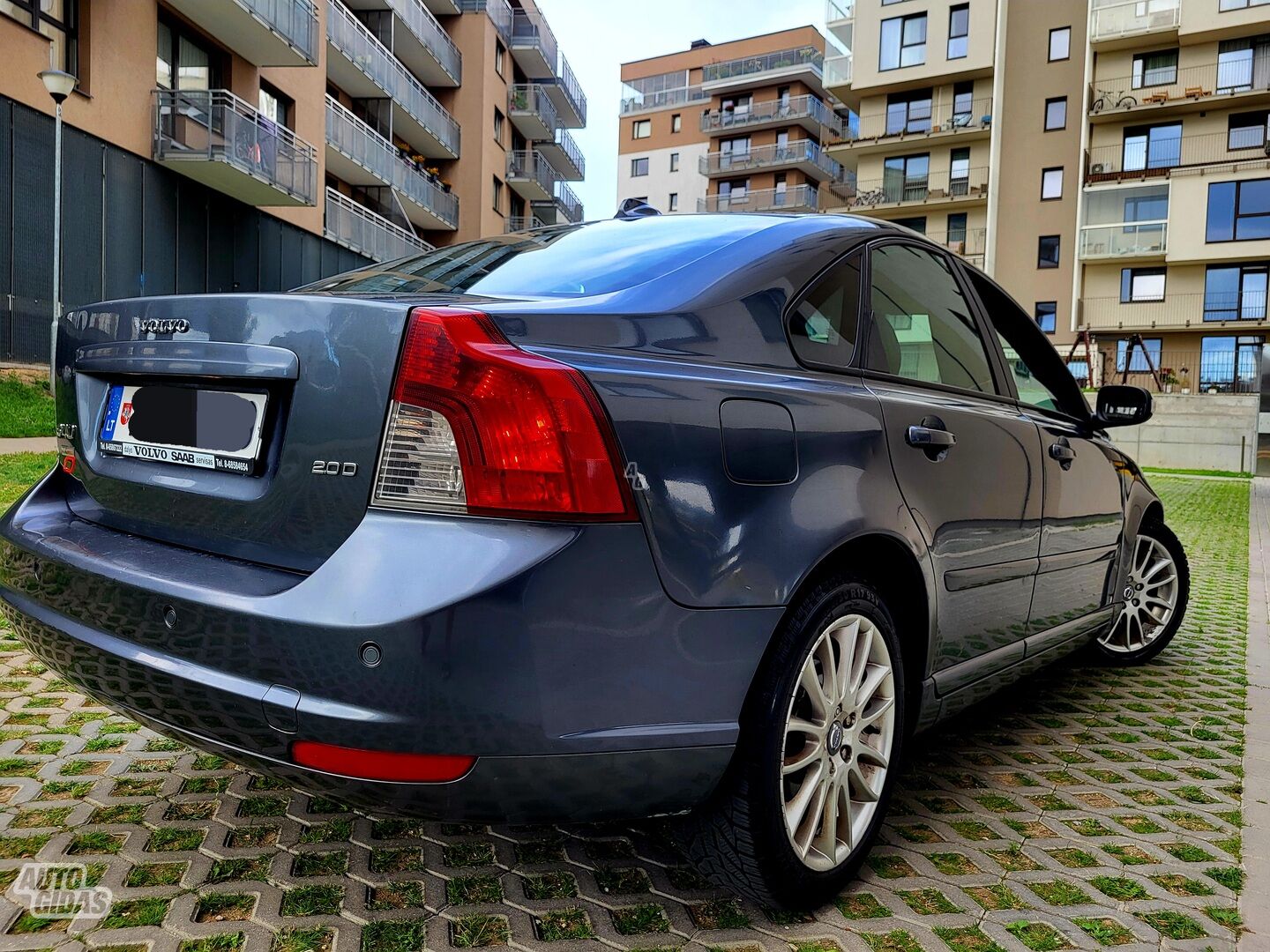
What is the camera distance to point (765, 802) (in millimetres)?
2029

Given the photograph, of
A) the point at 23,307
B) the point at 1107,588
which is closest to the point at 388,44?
the point at 23,307

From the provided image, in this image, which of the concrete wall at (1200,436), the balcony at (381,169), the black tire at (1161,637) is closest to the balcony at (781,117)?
the balcony at (381,169)

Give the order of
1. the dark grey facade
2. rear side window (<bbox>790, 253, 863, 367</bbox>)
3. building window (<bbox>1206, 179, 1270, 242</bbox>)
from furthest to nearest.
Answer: building window (<bbox>1206, 179, 1270, 242</bbox>), the dark grey facade, rear side window (<bbox>790, 253, 863, 367</bbox>)

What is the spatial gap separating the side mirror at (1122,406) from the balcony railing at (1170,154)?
122 ft

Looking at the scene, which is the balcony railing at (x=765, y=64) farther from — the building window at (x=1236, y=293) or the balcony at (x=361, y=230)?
the balcony at (x=361, y=230)

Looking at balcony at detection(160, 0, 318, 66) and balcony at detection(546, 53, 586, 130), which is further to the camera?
balcony at detection(546, 53, 586, 130)

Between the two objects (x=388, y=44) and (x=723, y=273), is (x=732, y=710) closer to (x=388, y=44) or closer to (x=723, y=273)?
(x=723, y=273)

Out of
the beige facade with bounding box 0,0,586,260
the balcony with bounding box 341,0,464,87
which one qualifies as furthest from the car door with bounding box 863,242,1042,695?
the balcony with bounding box 341,0,464,87

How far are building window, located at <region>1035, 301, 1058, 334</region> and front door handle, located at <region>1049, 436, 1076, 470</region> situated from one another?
3774 centimetres

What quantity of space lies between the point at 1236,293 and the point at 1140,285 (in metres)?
3.11

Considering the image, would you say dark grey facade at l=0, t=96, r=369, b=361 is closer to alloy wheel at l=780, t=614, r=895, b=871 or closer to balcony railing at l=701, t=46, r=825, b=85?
alloy wheel at l=780, t=614, r=895, b=871

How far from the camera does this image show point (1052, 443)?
135 inches

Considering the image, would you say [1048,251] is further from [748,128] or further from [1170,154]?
[748,128]

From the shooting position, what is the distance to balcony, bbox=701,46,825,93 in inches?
2132
